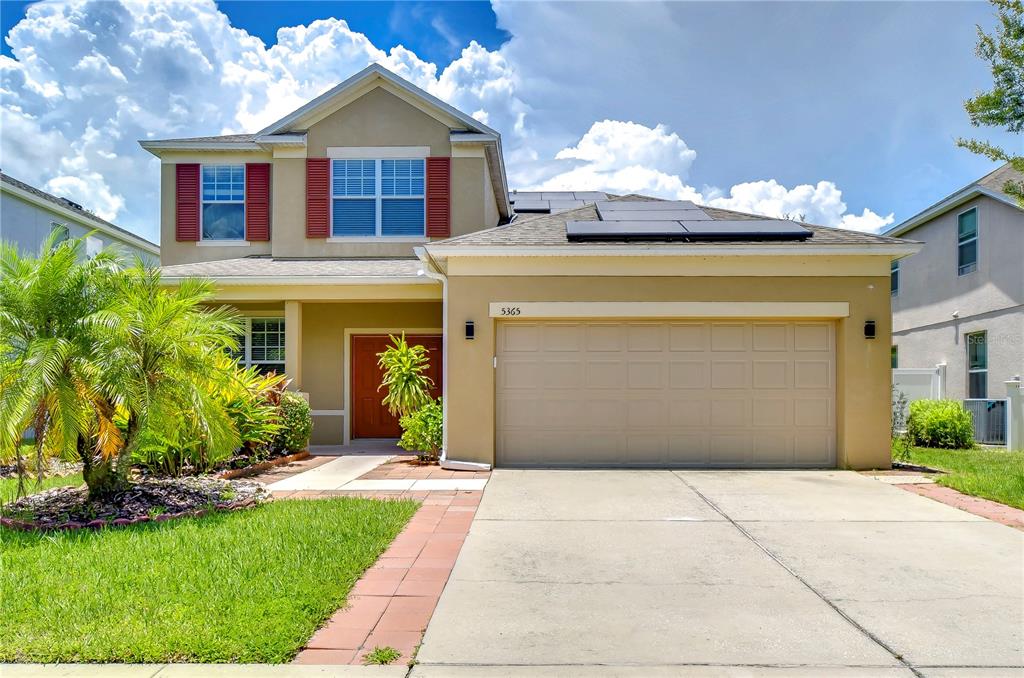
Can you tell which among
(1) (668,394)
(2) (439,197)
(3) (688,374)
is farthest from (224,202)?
(3) (688,374)

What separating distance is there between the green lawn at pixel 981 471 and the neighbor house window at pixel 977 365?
3790 millimetres

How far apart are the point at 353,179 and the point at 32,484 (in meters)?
8.15

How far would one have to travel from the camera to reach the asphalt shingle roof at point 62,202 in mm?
16723

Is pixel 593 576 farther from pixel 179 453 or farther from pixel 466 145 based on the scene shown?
pixel 466 145

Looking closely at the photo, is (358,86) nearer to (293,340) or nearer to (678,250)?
(293,340)

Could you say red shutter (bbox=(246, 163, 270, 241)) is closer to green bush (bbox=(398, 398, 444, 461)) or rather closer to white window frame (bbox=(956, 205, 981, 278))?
green bush (bbox=(398, 398, 444, 461))

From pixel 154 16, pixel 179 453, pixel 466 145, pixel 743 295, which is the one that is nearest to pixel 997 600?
pixel 743 295

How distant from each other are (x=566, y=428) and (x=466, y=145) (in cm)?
686

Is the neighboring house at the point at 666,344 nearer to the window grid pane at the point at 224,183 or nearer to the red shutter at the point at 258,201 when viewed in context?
the red shutter at the point at 258,201

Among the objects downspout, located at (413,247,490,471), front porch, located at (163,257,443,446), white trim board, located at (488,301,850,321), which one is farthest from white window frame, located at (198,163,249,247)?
white trim board, located at (488,301,850,321)

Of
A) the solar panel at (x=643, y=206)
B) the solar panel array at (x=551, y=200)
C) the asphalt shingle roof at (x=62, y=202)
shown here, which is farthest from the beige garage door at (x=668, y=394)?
the asphalt shingle roof at (x=62, y=202)

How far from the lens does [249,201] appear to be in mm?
14117

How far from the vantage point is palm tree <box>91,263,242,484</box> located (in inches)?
249

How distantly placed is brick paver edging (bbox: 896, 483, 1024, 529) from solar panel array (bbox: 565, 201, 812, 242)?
398 cm
